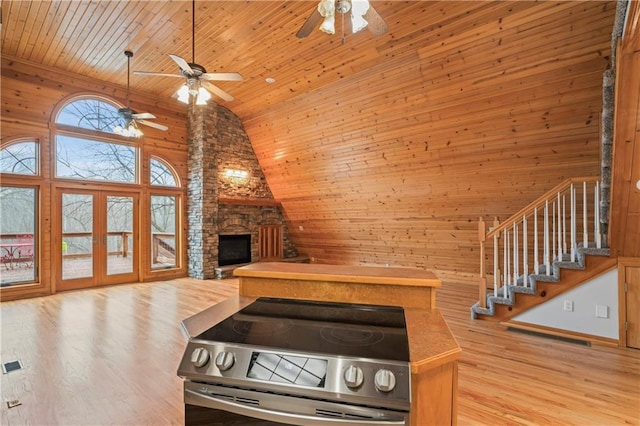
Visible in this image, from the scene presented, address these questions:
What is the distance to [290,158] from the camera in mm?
7102

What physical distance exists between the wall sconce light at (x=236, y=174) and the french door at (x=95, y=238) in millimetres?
1979

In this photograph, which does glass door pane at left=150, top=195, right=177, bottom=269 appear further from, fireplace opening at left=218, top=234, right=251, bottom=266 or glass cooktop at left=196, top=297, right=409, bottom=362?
glass cooktop at left=196, top=297, right=409, bottom=362

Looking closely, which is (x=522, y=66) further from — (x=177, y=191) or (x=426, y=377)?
(x=177, y=191)

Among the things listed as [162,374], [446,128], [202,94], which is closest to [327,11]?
[202,94]

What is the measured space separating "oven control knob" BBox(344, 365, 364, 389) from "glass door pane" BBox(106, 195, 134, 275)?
22.6 ft

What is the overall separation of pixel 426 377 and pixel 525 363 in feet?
8.56

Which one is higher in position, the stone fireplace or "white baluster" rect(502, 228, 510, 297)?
the stone fireplace

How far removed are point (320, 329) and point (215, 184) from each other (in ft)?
21.4

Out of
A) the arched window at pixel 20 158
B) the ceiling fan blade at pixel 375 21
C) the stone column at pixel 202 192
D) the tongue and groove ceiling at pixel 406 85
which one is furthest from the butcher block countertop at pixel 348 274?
the arched window at pixel 20 158

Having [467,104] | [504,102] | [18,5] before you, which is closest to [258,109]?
[18,5]

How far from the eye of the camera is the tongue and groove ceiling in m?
3.64

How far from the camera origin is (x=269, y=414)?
44.3 inches

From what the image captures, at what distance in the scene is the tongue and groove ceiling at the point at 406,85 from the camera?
364cm

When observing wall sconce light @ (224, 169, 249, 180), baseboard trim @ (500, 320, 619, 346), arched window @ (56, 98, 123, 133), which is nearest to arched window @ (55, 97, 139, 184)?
arched window @ (56, 98, 123, 133)
